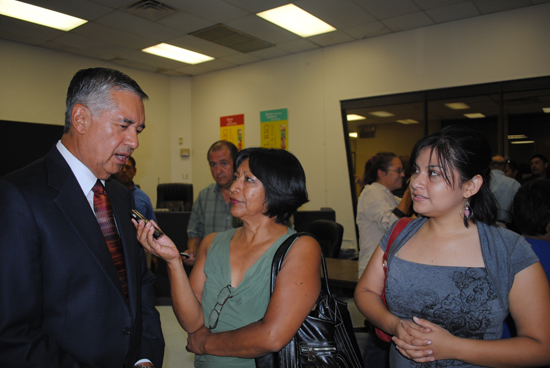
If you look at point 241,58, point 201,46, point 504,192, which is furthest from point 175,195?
point 504,192

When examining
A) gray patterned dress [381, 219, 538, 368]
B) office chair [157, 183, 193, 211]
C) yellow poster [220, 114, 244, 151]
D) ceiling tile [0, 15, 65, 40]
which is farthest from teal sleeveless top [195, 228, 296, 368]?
yellow poster [220, 114, 244, 151]

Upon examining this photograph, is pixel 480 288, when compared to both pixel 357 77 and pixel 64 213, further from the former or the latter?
pixel 357 77

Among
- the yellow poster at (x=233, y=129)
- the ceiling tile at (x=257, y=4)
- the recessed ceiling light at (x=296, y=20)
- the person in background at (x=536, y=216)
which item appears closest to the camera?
the person in background at (x=536, y=216)

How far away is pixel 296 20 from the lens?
5.71m

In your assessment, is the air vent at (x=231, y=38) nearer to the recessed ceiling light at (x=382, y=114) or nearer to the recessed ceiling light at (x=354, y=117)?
the recessed ceiling light at (x=354, y=117)

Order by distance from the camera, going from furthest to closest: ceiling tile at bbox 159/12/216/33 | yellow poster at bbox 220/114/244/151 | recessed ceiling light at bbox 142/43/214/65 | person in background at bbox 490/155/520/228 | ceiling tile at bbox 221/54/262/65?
yellow poster at bbox 220/114/244/151, ceiling tile at bbox 221/54/262/65, recessed ceiling light at bbox 142/43/214/65, ceiling tile at bbox 159/12/216/33, person in background at bbox 490/155/520/228

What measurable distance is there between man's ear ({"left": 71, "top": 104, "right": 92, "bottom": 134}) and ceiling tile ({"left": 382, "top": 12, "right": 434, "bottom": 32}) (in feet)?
17.5

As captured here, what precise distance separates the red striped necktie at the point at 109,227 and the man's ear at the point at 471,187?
1.31 meters

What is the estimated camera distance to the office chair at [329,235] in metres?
3.80

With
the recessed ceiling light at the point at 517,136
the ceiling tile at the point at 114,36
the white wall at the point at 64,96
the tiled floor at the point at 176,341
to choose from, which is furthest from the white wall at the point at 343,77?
Answer: the tiled floor at the point at 176,341

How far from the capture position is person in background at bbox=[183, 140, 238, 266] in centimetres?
317

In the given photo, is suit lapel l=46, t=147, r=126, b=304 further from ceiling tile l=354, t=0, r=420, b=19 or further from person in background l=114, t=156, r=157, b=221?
ceiling tile l=354, t=0, r=420, b=19

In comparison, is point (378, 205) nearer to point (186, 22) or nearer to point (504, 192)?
point (504, 192)

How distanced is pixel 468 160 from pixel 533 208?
80 cm
